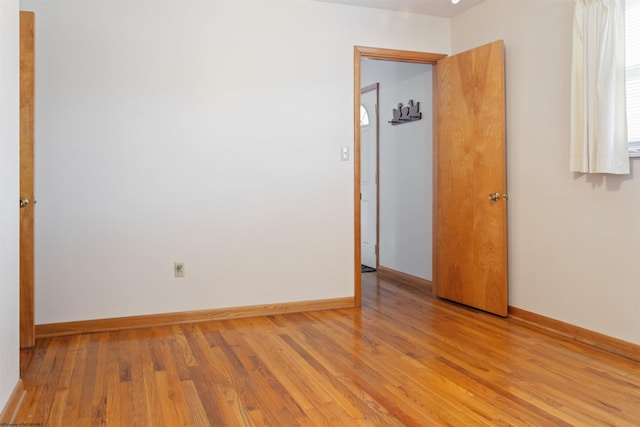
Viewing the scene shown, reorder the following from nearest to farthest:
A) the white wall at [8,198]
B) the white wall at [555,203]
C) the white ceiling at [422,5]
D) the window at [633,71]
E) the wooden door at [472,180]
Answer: the white wall at [8,198] → the window at [633,71] → the white wall at [555,203] → the wooden door at [472,180] → the white ceiling at [422,5]

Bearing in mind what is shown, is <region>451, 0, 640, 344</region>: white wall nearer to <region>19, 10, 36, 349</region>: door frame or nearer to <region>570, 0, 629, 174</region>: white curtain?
<region>570, 0, 629, 174</region>: white curtain

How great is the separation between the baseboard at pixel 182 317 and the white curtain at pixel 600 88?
2046mm

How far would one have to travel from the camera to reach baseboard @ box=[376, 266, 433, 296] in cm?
487

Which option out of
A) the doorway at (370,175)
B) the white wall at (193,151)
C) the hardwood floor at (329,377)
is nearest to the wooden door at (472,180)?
the hardwood floor at (329,377)

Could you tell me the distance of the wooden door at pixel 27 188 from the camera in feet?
10.3

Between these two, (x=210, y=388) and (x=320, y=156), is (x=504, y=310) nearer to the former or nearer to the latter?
(x=320, y=156)

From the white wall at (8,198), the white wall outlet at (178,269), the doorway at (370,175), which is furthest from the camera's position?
the doorway at (370,175)

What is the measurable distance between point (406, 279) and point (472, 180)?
144 centimetres

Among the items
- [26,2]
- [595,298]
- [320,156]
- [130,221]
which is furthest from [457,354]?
[26,2]

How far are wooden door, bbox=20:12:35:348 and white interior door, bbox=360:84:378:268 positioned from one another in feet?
11.1

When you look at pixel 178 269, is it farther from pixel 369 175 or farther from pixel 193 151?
pixel 369 175

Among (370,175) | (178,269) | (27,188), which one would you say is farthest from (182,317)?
(370,175)

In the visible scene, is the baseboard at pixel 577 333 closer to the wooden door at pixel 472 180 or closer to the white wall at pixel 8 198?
the wooden door at pixel 472 180

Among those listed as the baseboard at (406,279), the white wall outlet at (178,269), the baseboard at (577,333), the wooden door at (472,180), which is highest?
the wooden door at (472,180)
